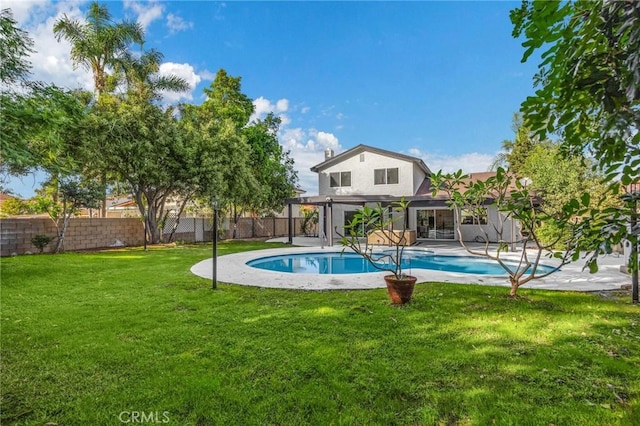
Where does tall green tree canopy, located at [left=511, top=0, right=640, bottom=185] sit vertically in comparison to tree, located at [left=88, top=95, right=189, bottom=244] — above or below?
below

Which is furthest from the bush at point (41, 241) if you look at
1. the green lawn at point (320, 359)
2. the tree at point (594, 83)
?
the tree at point (594, 83)

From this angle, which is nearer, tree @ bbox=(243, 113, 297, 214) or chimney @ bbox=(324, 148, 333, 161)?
tree @ bbox=(243, 113, 297, 214)

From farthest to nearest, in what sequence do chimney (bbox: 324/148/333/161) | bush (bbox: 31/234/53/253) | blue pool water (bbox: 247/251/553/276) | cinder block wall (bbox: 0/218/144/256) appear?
chimney (bbox: 324/148/333/161) < bush (bbox: 31/234/53/253) < cinder block wall (bbox: 0/218/144/256) < blue pool water (bbox: 247/251/553/276)

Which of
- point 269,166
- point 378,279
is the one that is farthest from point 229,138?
point 378,279

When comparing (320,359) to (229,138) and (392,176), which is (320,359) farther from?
(392,176)

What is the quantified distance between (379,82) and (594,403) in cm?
Result: 1821

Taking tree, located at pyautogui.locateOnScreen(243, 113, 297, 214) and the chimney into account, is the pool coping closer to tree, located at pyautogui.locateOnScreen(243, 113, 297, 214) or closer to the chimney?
tree, located at pyautogui.locateOnScreen(243, 113, 297, 214)

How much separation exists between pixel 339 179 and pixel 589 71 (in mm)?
20729

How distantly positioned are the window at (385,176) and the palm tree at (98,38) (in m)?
15.5

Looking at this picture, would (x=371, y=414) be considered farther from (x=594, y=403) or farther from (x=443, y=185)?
(x=443, y=185)

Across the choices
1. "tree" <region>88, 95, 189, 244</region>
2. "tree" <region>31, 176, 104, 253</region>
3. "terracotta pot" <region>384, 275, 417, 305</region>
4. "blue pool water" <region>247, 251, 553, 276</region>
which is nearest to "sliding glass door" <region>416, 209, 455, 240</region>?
"blue pool water" <region>247, 251, 553, 276</region>

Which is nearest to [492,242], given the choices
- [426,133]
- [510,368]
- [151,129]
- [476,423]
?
[426,133]

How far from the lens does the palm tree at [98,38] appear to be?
53.5 ft

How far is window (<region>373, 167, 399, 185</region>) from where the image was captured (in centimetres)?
2040
